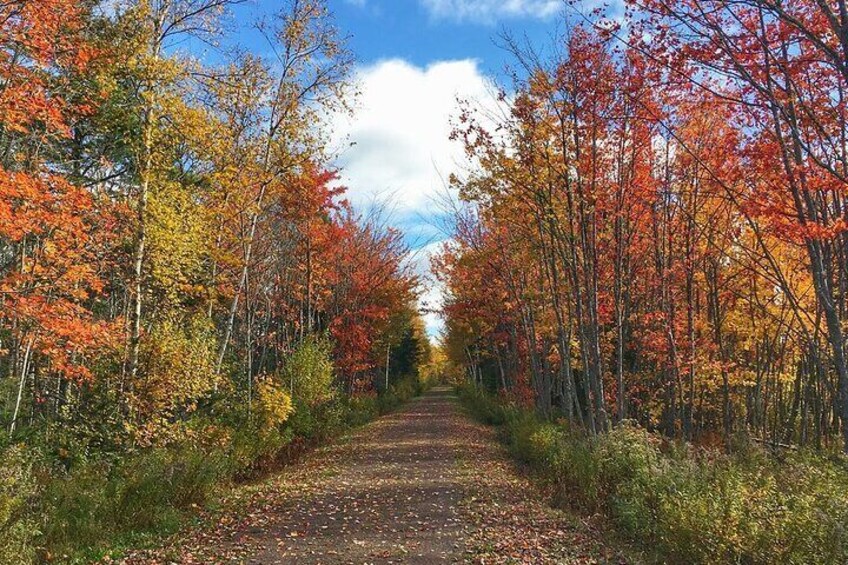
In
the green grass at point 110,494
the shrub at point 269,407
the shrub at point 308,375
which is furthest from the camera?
the shrub at point 308,375

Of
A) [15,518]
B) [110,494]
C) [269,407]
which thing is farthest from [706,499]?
[269,407]

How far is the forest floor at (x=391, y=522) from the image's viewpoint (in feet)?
20.2

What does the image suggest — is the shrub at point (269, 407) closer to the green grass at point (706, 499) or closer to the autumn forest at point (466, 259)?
the autumn forest at point (466, 259)

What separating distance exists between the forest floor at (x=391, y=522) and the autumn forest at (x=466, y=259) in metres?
0.07

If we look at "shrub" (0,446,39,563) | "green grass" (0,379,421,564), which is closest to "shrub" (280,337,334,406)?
"green grass" (0,379,421,564)

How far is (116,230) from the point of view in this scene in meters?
10.2

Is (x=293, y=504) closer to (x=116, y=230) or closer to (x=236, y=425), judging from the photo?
(x=236, y=425)

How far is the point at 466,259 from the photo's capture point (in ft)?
64.0

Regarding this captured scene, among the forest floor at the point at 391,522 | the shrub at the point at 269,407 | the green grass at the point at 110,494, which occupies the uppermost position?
the shrub at the point at 269,407

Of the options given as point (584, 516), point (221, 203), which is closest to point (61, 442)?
point (221, 203)

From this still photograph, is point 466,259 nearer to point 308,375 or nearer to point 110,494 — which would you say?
point 308,375

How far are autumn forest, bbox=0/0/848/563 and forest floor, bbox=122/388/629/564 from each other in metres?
0.07

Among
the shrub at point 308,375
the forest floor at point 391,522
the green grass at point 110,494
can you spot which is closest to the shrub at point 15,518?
the green grass at point 110,494

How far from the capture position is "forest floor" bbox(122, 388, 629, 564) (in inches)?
242
